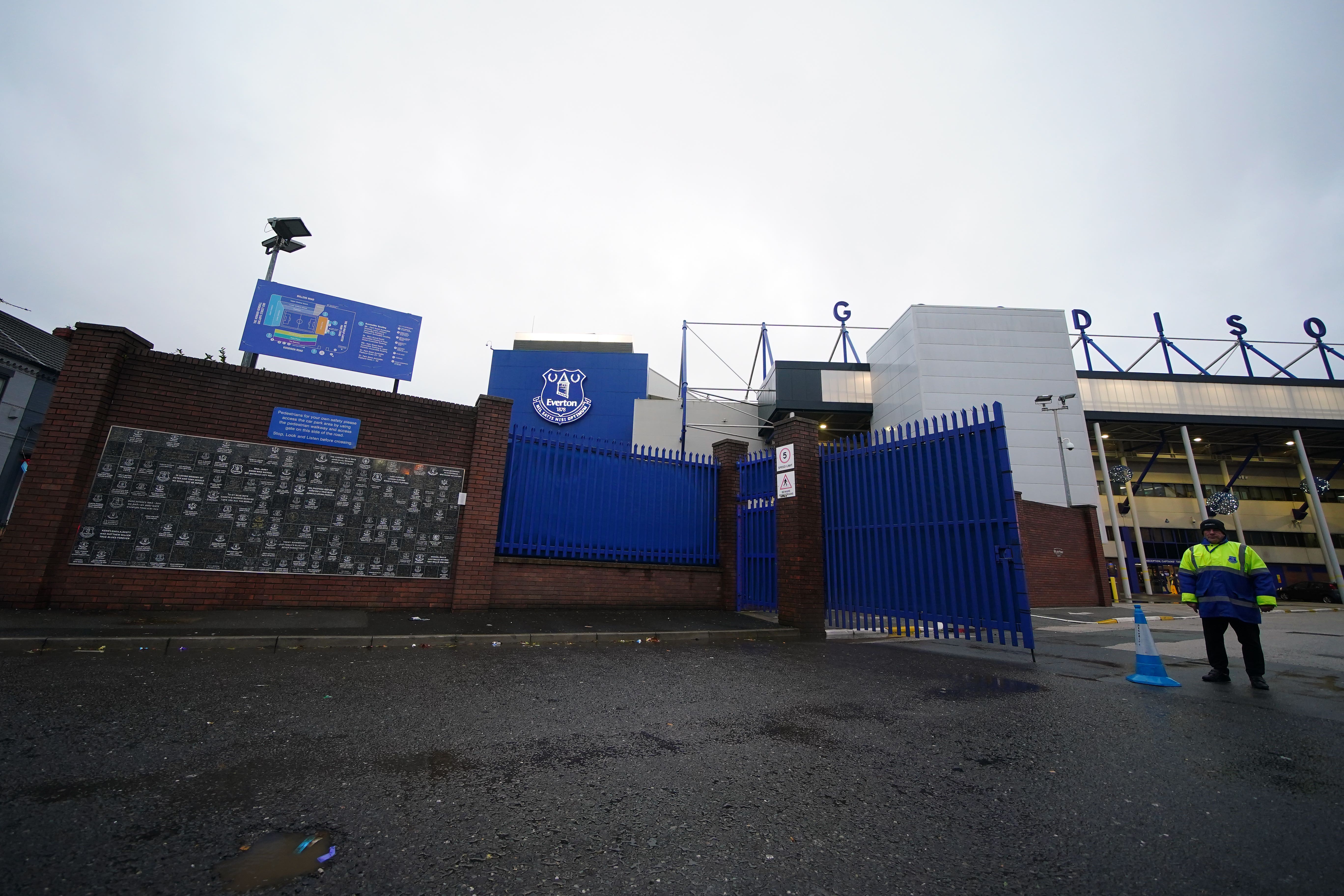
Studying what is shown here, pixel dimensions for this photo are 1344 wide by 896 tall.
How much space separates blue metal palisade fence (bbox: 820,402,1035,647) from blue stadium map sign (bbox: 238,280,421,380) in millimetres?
8791

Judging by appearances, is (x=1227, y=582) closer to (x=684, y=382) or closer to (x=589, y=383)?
(x=684, y=382)

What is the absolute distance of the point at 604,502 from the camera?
1007 centimetres

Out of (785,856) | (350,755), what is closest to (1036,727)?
(785,856)

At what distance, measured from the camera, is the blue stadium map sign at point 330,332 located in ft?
32.4

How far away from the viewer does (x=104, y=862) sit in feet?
5.84

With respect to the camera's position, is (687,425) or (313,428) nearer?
(313,428)

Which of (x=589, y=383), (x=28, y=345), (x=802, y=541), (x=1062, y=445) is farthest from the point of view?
(x=589, y=383)

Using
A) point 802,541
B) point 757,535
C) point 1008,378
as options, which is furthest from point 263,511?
point 1008,378

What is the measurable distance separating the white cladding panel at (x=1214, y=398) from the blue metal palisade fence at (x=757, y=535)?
28.1m

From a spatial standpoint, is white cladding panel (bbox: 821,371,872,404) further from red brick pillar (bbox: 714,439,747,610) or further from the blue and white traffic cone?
the blue and white traffic cone

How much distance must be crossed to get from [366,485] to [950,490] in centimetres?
881

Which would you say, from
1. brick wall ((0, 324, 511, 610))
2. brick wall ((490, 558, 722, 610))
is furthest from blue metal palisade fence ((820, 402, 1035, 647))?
brick wall ((0, 324, 511, 610))

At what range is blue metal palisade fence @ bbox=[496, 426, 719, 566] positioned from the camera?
941 cm

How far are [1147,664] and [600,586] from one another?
7490mm
